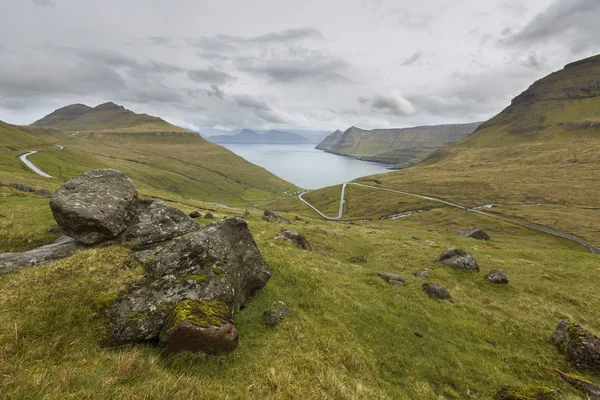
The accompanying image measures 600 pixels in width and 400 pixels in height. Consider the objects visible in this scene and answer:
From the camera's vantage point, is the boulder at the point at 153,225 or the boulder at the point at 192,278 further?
the boulder at the point at 153,225

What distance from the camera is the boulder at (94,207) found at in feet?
51.0

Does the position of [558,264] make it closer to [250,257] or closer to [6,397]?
[250,257]

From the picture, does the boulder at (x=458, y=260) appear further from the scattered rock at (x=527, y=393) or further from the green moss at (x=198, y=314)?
the green moss at (x=198, y=314)

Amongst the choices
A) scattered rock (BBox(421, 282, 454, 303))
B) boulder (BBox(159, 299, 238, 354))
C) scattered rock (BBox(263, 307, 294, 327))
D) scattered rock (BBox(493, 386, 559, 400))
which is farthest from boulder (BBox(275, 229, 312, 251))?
scattered rock (BBox(493, 386, 559, 400))

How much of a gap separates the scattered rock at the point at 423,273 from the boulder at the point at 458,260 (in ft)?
11.0

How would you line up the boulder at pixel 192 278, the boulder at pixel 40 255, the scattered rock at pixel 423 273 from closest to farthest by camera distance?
the boulder at pixel 192 278 < the boulder at pixel 40 255 < the scattered rock at pixel 423 273

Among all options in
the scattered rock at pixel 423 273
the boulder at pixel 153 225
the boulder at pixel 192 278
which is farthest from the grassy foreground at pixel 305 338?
the boulder at pixel 153 225

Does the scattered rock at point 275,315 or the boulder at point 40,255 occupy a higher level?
the boulder at point 40,255

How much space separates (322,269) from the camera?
961 inches

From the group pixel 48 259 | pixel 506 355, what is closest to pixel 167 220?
pixel 48 259

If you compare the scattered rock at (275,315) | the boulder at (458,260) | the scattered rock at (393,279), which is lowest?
the boulder at (458,260)

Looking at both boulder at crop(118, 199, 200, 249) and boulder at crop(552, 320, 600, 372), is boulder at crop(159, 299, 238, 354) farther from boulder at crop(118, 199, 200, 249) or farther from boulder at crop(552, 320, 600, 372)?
boulder at crop(552, 320, 600, 372)

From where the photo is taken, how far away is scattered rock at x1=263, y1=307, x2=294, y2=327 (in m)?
13.9

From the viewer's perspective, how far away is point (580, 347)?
15297 mm
